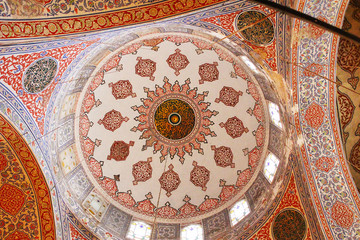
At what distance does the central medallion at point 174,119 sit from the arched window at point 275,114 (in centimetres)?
295

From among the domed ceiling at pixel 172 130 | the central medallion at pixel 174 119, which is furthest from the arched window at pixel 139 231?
the central medallion at pixel 174 119

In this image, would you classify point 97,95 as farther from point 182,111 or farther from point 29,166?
point 29,166

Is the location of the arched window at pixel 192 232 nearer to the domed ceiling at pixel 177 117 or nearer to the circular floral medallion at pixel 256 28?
the domed ceiling at pixel 177 117

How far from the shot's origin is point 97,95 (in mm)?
10406

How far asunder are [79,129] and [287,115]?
5.88 m

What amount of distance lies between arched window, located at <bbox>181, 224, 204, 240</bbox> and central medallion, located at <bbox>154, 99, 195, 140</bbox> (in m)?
3.04

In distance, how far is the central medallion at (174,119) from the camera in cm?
1139

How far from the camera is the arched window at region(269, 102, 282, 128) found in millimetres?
8969

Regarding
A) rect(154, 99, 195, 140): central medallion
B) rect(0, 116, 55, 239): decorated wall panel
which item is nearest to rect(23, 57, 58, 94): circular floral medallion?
rect(0, 116, 55, 239): decorated wall panel

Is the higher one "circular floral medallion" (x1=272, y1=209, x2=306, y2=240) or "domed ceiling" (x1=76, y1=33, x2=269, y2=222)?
"domed ceiling" (x1=76, y1=33, x2=269, y2=222)

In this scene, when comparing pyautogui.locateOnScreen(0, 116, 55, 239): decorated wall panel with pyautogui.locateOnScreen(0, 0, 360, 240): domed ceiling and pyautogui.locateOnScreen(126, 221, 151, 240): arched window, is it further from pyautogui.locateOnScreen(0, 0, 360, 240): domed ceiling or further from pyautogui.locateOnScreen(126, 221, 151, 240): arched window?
pyautogui.locateOnScreen(126, 221, 151, 240): arched window

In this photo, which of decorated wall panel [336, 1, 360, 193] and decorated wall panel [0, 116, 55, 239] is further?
decorated wall panel [0, 116, 55, 239]

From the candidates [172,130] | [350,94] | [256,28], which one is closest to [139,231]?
[172,130]

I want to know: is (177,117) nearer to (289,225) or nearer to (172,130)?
(172,130)
